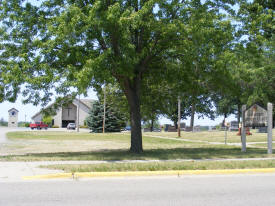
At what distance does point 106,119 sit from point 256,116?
40397 millimetres

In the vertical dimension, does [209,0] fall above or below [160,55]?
above

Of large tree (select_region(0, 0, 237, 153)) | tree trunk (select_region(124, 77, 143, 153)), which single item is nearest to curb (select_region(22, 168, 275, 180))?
large tree (select_region(0, 0, 237, 153))

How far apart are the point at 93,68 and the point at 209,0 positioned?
686cm

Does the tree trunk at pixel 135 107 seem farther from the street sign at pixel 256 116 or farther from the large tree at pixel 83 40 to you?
the street sign at pixel 256 116

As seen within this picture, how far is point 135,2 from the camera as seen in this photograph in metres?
15.8

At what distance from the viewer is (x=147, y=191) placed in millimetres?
8234

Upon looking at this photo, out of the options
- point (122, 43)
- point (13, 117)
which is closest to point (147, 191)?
point (122, 43)

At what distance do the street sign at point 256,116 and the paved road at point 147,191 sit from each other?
7330mm

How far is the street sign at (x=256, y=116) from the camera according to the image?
1727 cm

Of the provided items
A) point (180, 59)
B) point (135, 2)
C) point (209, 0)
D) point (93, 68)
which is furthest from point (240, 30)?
point (93, 68)

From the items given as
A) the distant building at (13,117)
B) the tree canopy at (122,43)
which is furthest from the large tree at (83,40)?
the distant building at (13,117)

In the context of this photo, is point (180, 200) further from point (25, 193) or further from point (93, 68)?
point (93, 68)

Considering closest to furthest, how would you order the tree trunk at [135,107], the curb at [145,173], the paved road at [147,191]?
1. the paved road at [147,191]
2. the curb at [145,173]
3. the tree trunk at [135,107]

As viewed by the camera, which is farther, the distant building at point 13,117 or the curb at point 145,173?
the distant building at point 13,117
